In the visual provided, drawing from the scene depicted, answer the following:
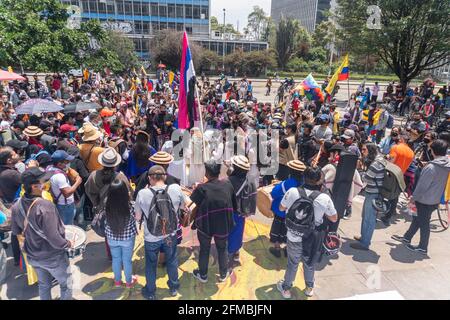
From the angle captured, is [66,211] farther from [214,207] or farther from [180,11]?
[180,11]

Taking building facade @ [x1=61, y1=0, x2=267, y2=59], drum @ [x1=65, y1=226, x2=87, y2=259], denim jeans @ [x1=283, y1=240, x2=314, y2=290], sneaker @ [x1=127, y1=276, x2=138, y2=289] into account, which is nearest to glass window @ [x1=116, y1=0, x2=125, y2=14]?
building facade @ [x1=61, y1=0, x2=267, y2=59]

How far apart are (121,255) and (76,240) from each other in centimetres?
58

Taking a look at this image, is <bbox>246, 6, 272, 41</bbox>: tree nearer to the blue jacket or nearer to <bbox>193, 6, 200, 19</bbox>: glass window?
<bbox>193, 6, 200, 19</bbox>: glass window

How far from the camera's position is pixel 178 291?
440 centimetres

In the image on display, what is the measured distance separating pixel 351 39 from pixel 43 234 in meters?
24.1

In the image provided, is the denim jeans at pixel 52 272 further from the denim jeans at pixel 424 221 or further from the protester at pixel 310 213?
the denim jeans at pixel 424 221

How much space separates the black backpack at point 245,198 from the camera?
14.5 ft

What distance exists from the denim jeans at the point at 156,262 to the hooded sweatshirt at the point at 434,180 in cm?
392

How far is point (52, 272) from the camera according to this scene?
360 centimetres

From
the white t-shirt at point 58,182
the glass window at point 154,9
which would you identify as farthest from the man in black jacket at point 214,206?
the glass window at point 154,9

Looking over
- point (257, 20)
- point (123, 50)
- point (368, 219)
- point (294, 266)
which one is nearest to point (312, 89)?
point (368, 219)

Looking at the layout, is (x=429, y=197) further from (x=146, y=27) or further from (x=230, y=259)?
(x=146, y=27)

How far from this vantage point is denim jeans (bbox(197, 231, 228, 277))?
424cm
